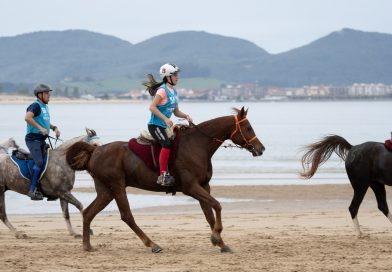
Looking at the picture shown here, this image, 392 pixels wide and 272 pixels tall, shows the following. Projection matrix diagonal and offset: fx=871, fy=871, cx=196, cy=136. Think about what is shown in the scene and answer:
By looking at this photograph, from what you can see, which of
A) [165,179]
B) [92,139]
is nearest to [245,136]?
[165,179]

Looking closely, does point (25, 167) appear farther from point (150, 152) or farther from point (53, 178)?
point (150, 152)

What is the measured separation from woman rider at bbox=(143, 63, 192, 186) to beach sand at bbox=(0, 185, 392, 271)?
1239 mm

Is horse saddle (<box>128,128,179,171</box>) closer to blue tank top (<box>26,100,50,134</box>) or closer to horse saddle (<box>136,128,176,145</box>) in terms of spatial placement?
horse saddle (<box>136,128,176,145</box>)

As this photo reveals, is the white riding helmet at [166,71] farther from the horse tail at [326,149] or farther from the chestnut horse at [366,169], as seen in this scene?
the horse tail at [326,149]

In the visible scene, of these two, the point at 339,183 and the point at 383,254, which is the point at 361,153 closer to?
the point at 383,254

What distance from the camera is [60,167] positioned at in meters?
14.7

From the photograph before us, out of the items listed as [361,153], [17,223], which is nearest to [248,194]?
[17,223]

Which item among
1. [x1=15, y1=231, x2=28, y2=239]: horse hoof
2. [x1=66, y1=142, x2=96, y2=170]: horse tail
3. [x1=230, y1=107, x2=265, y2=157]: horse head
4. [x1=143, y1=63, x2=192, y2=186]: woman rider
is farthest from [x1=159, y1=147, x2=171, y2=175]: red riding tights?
[x1=15, y1=231, x2=28, y2=239]: horse hoof

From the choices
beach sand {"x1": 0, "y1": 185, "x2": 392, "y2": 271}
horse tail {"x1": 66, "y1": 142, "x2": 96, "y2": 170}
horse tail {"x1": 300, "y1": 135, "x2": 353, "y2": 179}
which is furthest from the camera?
horse tail {"x1": 300, "y1": 135, "x2": 353, "y2": 179}

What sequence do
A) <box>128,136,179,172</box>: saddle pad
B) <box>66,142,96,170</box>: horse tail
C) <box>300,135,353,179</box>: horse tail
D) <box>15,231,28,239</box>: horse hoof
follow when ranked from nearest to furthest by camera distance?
<box>128,136,179,172</box>: saddle pad, <box>66,142,96,170</box>: horse tail, <box>15,231,28,239</box>: horse hoof, <box>300,135,353,179</box>: horse tail

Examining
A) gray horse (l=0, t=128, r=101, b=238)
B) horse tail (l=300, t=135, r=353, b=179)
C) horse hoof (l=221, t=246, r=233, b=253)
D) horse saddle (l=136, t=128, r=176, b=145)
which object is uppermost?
horse saddle (l=136, t=128, r=176, b=145)

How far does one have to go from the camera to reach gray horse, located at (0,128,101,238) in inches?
577

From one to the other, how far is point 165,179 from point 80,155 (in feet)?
4.74

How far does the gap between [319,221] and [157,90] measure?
5.83 meters
